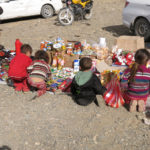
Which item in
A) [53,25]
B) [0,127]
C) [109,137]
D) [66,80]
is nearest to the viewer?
[109,137]

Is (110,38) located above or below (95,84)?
above

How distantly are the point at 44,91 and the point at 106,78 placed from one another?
1.40 m

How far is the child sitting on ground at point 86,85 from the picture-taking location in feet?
14.5

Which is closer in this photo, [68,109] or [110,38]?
[68,109]

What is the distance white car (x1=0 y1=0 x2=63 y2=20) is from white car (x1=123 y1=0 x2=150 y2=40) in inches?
198

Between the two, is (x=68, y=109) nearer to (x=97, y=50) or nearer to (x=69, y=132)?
(x=69, y=132)

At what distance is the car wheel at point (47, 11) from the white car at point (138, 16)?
505 cm

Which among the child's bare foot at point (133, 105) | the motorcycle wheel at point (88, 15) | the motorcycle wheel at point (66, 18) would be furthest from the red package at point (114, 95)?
the motorcycle wheel at point (88, 15)

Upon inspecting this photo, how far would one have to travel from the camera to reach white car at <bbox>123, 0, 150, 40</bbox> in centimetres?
773

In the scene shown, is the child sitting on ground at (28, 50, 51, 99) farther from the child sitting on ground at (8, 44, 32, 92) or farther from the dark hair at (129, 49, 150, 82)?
the dark hair at (129, 49, 150, 82)

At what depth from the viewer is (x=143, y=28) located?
7930 millimetres

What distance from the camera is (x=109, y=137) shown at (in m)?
3.72

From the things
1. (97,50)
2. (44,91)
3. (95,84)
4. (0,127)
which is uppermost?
(97,50)

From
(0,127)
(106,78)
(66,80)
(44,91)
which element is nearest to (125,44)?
(106,78)
